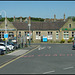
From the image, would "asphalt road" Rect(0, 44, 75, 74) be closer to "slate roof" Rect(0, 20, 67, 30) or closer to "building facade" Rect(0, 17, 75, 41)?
"building facade" Rect(0, 17, 75, 41)

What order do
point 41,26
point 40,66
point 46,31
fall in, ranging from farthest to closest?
point 41,26
point 46,31
point 40,66

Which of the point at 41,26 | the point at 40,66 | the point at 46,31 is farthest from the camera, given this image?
the point at 41,26

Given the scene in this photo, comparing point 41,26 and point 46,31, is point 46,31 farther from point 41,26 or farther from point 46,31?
point 41,26

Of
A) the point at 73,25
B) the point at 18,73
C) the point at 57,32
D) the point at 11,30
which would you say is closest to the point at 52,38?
the point at 57,32

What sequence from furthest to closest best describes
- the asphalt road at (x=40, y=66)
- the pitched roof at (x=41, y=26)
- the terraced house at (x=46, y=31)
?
the pitched roof at (x=41, y=26), the terraced house at (x=46, y=31), the asphalt road at (x=40, y=66)

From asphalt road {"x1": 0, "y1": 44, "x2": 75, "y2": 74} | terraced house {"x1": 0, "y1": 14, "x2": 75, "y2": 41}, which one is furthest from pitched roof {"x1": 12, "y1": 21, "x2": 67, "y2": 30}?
asphalt road {"x1": 0, "y1": 44, "x2": 75, "y2": 74}

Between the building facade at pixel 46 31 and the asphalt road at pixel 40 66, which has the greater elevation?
the building facade at pixel 46 31

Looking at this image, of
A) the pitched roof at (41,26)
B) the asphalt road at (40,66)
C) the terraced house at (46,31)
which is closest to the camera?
the asphalt road at (40,66)

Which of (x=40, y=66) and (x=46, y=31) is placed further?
(x=46, y=31)

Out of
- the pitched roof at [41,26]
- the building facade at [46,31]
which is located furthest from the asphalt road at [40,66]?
the pitched roof at [41,26]

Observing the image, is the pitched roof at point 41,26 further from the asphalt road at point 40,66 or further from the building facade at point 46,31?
the asphalt road at point 40,66

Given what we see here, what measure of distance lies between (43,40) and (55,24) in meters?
8.25

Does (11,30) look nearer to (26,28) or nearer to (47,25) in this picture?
(26,28)

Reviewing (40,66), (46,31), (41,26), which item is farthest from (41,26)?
(40,66)
